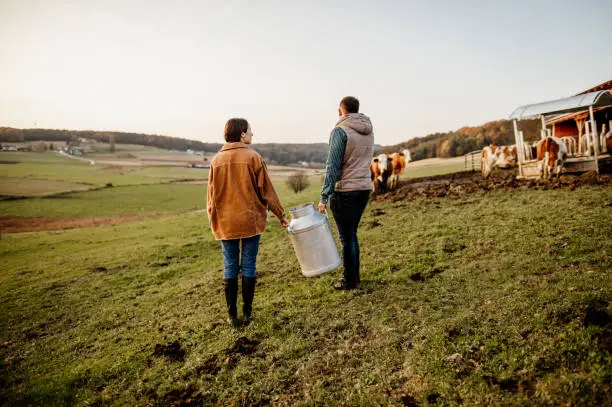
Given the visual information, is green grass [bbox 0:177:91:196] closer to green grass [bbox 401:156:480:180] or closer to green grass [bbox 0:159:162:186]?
green grass [bbox 0:159:162:186]

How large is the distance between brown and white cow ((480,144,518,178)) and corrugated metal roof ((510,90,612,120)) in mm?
4563

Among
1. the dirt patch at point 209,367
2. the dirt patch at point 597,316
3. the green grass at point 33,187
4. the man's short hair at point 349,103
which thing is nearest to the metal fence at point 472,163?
the man's short hair at point 349,103

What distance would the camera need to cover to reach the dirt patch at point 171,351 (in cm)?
403

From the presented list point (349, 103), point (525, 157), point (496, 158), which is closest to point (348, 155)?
point (349, 103)

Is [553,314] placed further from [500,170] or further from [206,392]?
[500,170]

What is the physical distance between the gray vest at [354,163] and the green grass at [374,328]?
5.05ft

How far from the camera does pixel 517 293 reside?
161 inches

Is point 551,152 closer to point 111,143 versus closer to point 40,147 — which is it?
point 40,147

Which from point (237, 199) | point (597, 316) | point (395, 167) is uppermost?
point (395, 167)

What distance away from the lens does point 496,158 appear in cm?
1886

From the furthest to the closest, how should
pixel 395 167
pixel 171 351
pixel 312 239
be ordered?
pixel 395 167, pixel 312 239, pixel 171 351

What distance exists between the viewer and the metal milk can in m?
4.96

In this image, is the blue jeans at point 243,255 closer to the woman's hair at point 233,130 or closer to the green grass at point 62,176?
the woman's hair at point 233,130

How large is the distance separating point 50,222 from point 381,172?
23060 mm
